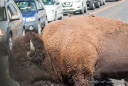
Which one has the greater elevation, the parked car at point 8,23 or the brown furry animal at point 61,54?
the brown furry animal at point 61,54

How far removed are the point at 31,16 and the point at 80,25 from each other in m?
13.0

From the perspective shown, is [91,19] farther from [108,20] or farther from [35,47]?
[35,47]

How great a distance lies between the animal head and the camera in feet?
14.6

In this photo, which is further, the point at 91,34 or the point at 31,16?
the point at 31,16

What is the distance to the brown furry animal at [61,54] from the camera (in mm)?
4488

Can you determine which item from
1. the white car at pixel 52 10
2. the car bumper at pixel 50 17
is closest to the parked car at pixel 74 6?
the white car at pixel 52 10

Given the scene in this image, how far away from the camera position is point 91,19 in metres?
5.19

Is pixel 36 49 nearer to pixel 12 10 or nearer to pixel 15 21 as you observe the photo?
pixel 15 21

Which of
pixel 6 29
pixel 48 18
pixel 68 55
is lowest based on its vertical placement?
pixel 48 18

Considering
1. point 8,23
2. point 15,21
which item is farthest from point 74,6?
point 8,23

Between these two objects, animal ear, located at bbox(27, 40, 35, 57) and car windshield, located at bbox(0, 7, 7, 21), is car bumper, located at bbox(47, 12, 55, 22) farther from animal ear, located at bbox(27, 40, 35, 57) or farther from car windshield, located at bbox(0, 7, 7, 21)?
animal ear, located at bbox(27, 40, 35, 57)

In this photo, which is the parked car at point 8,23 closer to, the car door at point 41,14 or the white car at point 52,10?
the car door at point 41,14

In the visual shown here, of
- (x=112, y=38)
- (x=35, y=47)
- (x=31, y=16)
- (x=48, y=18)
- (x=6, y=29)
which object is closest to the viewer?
(x=35, y=47)

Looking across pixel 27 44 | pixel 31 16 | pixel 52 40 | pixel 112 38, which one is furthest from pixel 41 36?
pixel 31 16
